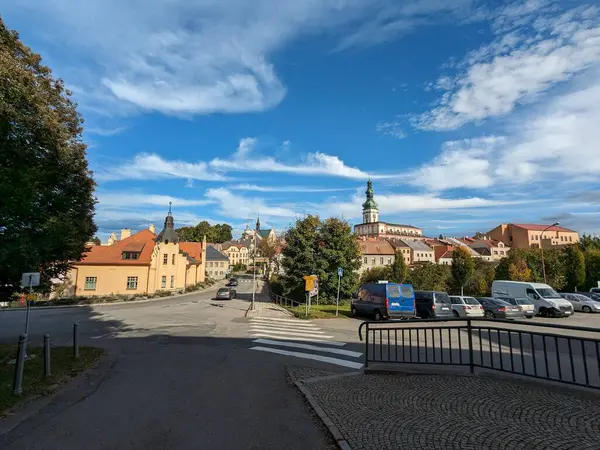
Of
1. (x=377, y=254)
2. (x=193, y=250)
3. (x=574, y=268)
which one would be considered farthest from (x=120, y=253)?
(x=377, y=254)

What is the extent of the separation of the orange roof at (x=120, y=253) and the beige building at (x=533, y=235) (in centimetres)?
10857

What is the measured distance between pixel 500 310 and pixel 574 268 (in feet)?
77.7

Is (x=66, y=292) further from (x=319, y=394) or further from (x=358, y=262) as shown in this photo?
(x=319, y=394)

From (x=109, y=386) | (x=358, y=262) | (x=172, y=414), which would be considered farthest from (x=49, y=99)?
(x=358, y=262)

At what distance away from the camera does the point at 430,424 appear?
14.9ft

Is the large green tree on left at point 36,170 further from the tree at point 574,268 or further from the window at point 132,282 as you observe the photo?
the tree at point 574,268

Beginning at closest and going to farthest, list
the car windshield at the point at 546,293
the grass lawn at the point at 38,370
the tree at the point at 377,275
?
the grass lawn at the point at 38,370 < the car windshield at the point at 546,293 < the tree at the point at 377,275

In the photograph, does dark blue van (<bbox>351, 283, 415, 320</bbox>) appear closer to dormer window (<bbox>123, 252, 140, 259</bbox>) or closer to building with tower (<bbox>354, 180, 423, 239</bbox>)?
dormer window (<bbox>123, 252, 140, 259</bbox>)

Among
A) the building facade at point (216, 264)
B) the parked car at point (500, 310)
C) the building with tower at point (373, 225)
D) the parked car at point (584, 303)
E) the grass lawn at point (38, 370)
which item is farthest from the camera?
the building with tower at point (373, 225)

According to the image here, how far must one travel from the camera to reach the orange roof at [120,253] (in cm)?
4118

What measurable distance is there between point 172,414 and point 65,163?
852 centimetres

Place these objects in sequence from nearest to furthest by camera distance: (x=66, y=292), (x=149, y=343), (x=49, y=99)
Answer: (x=49, y=99) < (x=149, y=343) < (x=66, y=292)

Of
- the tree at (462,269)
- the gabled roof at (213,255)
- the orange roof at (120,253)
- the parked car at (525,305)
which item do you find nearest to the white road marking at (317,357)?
the parked car at (525,305)

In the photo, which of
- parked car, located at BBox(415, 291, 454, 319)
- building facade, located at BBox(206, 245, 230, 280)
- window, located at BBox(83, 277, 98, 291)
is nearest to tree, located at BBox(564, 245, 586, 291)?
parked car, located at BBox(415, 291, 454, 319)
